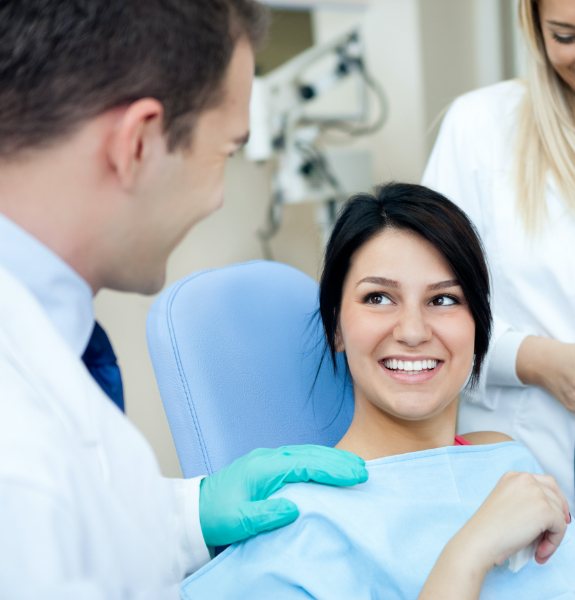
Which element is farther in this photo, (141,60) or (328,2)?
(328,2)

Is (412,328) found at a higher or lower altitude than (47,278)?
lower

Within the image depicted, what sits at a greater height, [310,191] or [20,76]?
[20,76]

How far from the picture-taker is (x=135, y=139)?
2.63 ft

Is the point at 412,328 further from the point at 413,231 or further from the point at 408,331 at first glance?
the point at 413,231

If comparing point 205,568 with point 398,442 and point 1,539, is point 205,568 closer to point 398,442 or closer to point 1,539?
point 398,442

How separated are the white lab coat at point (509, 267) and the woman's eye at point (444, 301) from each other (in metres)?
0.17

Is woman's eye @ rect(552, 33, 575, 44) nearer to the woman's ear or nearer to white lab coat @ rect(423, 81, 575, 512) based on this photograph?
white lab coat @ rect(423, 81, 575, 512)

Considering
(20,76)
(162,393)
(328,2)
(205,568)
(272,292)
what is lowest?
(205,568)

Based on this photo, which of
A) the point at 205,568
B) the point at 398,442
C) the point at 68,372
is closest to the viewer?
the point at 68,372

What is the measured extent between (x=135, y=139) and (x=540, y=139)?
0.95m

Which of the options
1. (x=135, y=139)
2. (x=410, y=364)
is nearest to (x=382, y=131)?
(x=410, y=364)

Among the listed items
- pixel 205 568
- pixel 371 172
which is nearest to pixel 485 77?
pixel 371 172

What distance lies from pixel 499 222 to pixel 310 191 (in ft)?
4.90

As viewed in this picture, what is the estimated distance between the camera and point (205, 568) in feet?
3.86
